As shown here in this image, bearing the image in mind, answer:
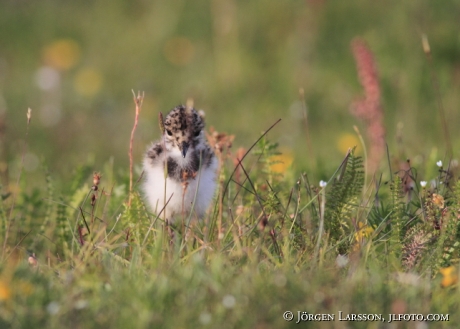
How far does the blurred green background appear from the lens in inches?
350

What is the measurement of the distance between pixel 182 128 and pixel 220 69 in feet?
19.5

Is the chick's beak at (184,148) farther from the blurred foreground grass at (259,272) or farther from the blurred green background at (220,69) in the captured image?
the blurred green background at (220,69)

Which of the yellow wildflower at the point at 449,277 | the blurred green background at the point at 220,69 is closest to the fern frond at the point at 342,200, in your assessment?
the yellow wildflower at the point at 449,277

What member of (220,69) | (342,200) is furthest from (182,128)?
(220,69)

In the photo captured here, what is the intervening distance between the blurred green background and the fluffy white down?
2.88 m

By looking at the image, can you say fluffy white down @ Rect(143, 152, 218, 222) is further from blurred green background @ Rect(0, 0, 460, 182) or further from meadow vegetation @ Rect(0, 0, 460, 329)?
blurred green background @ Rect(0, 0, 460, 182)

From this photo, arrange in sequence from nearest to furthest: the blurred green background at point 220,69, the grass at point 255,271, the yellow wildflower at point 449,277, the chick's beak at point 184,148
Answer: the grass at point 255,271 < the yellow wildflower at point 449,277 < the chick's beak at point 184,148 < the blurred green background at point 220,69

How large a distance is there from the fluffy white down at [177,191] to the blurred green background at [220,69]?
114 inches

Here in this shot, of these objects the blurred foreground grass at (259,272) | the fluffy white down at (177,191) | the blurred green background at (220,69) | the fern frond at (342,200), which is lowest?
the blurred foreground grass at (259,272)

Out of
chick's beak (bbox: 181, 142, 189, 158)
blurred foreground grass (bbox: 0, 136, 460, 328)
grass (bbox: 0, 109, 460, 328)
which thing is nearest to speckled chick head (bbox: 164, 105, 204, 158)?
chick's beak (bbox: 181, 142, 189, 158)

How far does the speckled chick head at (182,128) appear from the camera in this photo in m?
4.61

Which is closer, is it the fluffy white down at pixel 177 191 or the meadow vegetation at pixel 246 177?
the meadow vegetation at pixel 246 177

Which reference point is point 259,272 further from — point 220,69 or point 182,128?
point 220,69

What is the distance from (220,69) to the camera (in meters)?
10.5
